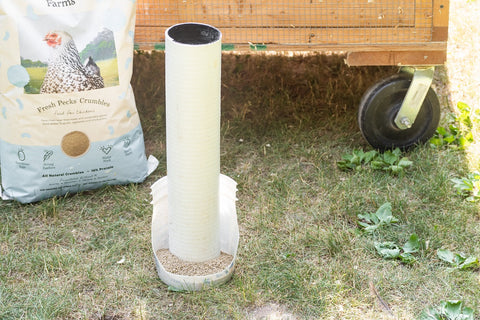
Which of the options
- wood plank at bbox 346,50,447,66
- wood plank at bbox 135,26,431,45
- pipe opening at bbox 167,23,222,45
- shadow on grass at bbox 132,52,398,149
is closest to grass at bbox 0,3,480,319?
shadow on grass at bbox 132,52,398,149

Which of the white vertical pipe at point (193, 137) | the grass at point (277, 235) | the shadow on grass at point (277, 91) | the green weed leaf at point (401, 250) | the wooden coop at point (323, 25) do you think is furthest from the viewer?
the shadow on grass at point (277, 91)

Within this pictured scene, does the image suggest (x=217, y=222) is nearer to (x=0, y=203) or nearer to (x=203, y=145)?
(x=203, y=145)

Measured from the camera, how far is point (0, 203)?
2.29 m

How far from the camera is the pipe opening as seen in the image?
171cm

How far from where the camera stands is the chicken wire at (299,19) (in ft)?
7.81

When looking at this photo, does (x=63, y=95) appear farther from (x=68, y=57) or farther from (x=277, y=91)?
(x=277, y=91)

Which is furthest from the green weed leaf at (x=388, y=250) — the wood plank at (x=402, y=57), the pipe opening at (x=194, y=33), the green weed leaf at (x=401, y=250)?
the pipe opening at (x=194, y=33)

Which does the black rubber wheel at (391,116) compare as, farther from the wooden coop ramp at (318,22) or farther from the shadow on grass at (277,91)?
the shadow on grass at (277,91)

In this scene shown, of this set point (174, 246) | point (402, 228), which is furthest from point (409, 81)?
point (174, 246)

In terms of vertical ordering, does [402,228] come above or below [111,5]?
below

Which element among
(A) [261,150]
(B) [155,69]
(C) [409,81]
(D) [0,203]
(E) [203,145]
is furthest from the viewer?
(B) [155,69]

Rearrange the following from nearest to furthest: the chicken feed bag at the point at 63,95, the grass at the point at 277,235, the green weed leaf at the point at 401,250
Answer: the grass at the point at 277,235 → the green weed leaf at the point at 401,250 → the chicken feed bag at the point at 63,95

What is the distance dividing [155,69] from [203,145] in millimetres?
1461

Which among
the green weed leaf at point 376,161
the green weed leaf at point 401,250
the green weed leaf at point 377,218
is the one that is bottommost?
the green weed leaf at point 401,250
